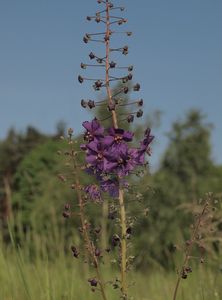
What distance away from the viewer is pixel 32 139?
6103 centimetres

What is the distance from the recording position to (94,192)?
13.0ft

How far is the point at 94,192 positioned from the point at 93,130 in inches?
15.2

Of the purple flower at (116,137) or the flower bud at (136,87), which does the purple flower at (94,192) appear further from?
the flower bud at (136,87)

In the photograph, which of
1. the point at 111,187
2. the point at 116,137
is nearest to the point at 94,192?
the point at 111,187

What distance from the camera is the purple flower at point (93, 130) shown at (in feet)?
12.8

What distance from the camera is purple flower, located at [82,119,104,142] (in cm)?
391

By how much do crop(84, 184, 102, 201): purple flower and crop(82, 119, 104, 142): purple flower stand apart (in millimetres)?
295

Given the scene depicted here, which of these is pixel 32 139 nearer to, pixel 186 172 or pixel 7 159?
pixel 7 159

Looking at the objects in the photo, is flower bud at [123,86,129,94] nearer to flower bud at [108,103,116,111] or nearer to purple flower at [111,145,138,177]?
flower bud at [108,103,116,111]

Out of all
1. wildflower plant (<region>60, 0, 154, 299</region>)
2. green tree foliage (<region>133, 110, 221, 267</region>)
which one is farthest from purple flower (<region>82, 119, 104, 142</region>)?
green tree foliage (<region>133, 110, 221, 267</region>)

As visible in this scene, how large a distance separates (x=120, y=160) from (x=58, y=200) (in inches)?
1131

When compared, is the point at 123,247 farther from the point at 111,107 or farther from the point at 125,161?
the point at 111,107

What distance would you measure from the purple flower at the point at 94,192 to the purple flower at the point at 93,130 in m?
0.29

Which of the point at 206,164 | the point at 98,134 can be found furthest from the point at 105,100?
the point at 206,164
